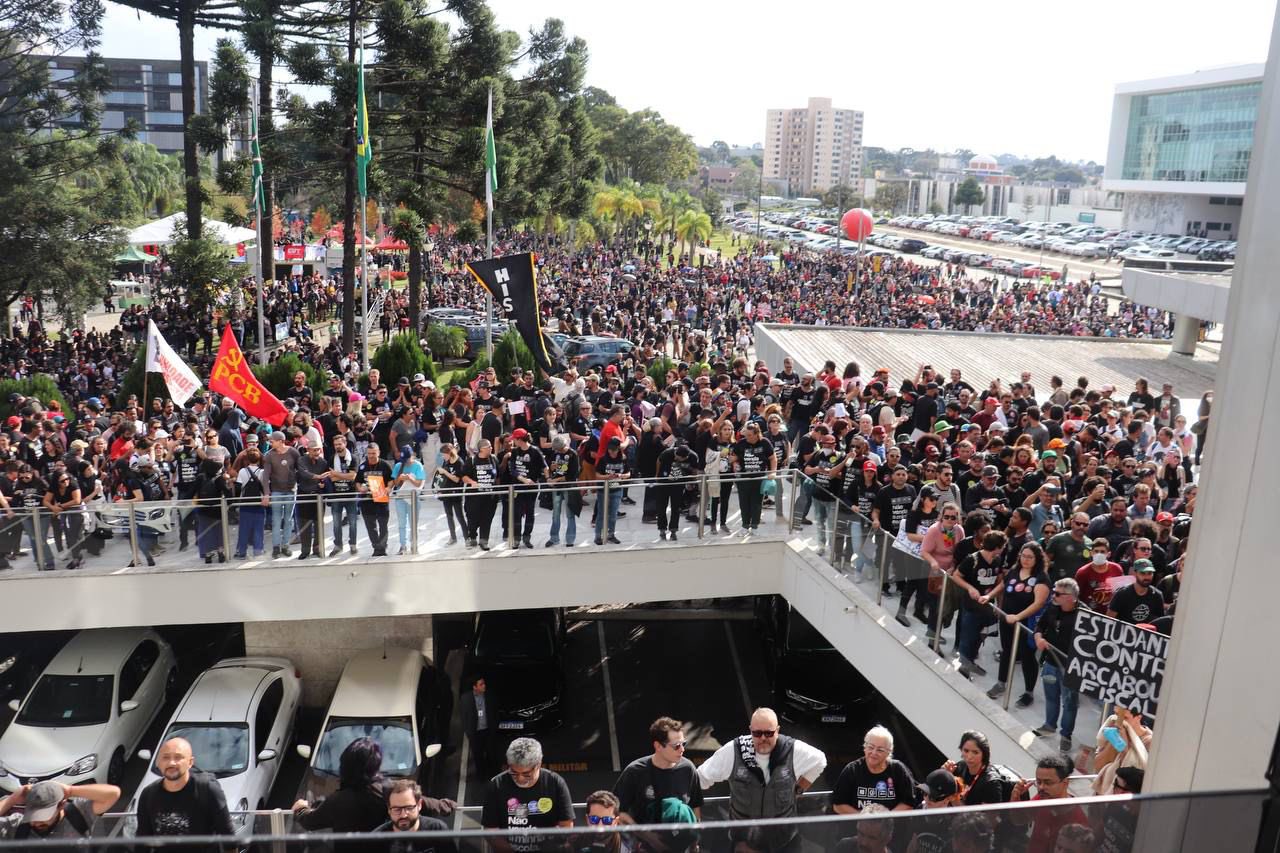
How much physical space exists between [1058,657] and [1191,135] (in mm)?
90014

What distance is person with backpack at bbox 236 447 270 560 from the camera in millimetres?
11719

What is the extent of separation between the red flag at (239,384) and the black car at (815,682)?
709 centimetres

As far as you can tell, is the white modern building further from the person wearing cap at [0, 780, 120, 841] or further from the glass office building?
the person wearing cap at [0, 780, 120, 841]

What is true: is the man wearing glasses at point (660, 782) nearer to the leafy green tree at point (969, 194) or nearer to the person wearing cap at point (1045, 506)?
the person wearing cap at point (1045, 506)

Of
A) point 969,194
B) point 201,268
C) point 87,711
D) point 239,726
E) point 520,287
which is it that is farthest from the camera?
point 969,194

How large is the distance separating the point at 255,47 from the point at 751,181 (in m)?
177

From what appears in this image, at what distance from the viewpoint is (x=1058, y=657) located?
7.96 metres

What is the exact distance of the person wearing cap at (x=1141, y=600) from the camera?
25.9 feet

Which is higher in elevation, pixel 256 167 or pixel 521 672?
pixel 256 167

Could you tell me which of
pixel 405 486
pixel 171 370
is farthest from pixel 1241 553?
pixel 171 370

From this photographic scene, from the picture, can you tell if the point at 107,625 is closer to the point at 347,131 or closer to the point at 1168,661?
the point at 1168,661

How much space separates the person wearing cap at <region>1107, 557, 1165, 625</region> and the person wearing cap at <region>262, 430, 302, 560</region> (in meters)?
8.33

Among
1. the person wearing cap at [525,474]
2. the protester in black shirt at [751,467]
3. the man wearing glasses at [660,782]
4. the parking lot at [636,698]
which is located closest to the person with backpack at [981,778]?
the man wearing glasses at [660,782]

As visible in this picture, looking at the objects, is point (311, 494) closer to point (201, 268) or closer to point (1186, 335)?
point (201, 268)
